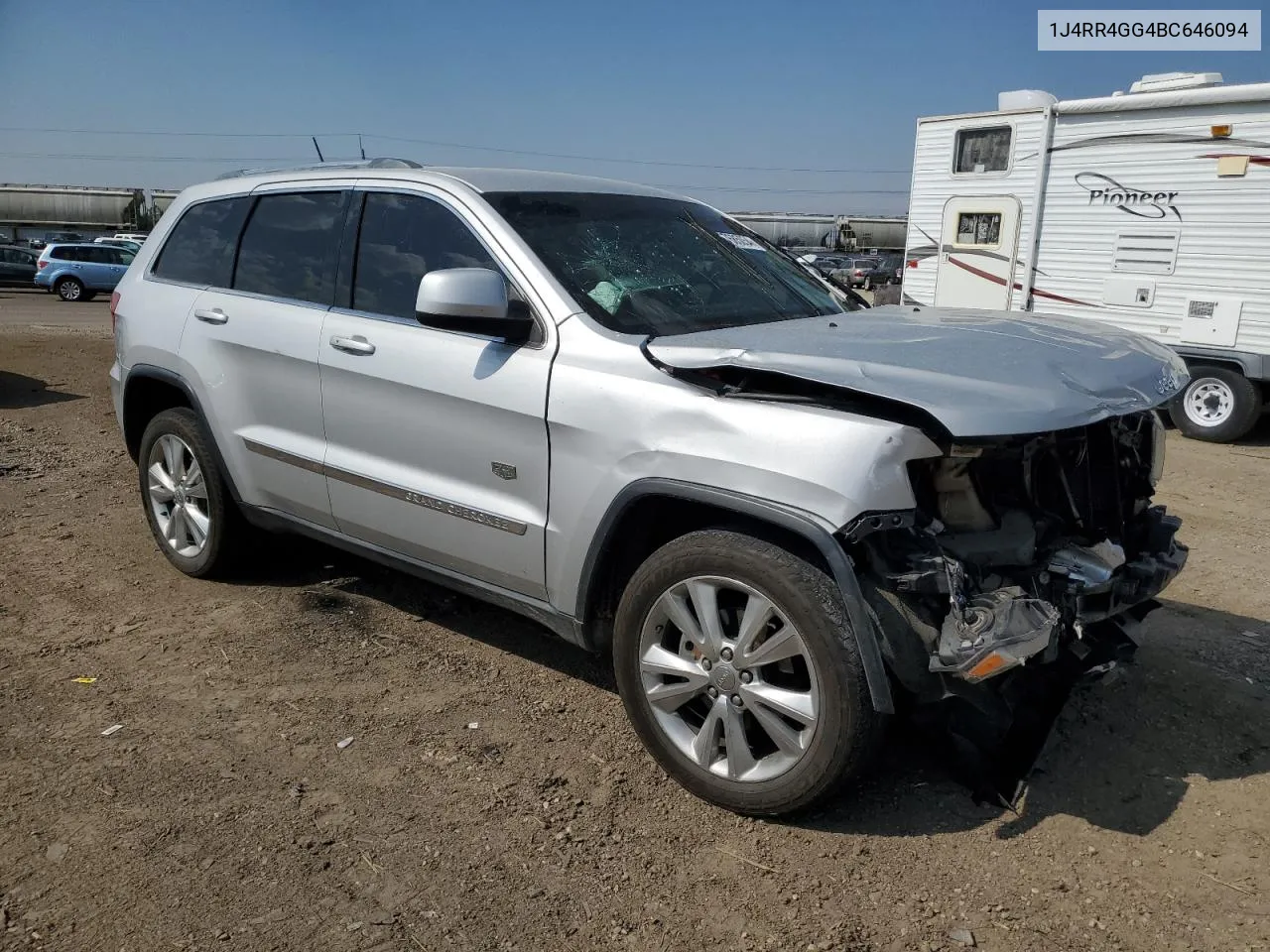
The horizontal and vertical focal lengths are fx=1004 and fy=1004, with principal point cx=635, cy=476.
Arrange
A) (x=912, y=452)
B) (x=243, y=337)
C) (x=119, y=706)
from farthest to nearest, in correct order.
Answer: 1. (x=243, y=337)
2. (x=119, y=706)
3. (x=912, y=452)

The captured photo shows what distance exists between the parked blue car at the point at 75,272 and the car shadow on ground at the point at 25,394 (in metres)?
17.4

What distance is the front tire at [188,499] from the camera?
15.0 feet

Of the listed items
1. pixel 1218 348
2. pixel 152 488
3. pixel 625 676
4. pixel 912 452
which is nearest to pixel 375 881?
pixel 625 676

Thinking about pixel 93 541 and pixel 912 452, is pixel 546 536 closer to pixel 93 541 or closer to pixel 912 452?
pixel 912 452

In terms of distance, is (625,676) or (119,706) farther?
(119,706)

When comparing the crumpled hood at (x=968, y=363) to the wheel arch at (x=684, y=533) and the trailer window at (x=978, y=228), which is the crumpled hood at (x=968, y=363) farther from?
the trailer window at (x=978, y=228)

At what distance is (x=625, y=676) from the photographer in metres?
3.16

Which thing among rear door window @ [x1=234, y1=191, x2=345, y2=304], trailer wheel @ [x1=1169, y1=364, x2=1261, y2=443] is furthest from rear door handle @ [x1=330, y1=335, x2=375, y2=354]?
trailer wheel @ [x1=1169, y1=364, x2=1261, y2=443]

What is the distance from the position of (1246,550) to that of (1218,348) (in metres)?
4.24

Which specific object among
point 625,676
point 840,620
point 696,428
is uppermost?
point 696,428

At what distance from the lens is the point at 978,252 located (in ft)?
35.1

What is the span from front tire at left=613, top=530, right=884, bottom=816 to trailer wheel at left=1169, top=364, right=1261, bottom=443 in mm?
7932

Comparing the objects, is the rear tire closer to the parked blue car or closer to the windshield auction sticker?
the parked blue car

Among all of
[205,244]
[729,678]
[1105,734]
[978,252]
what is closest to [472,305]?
[729,678]
